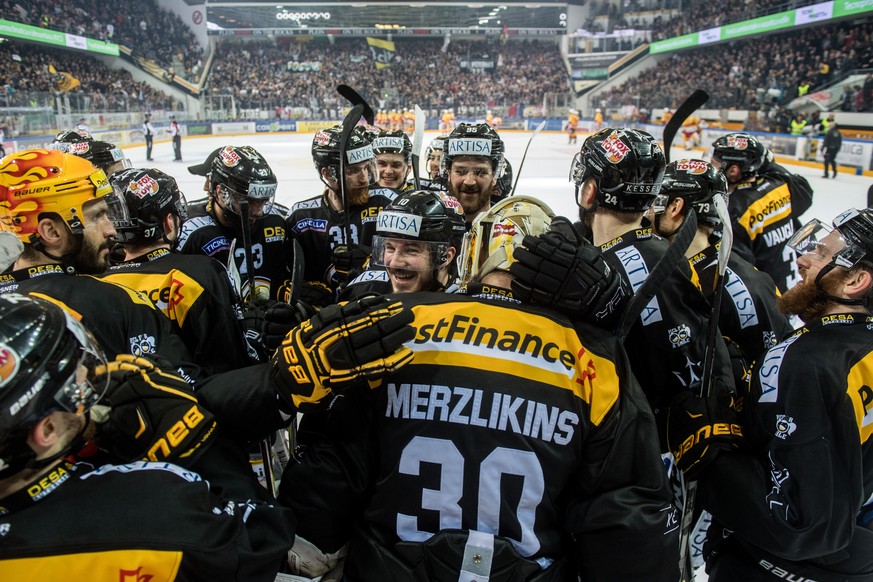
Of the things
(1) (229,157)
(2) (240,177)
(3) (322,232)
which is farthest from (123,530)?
(3) (322,232)

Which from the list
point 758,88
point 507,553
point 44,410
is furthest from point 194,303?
point 758,88

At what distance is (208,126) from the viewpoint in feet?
87.8

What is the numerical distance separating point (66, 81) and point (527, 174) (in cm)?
2093

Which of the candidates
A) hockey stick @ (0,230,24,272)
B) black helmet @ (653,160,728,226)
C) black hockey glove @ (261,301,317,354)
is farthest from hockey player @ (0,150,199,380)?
black helmet @ (653,160,728,226)

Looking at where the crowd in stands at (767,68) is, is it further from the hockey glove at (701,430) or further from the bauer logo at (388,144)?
the hockey glove at (701,430)

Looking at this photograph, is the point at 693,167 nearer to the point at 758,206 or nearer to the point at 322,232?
the point at 758,206

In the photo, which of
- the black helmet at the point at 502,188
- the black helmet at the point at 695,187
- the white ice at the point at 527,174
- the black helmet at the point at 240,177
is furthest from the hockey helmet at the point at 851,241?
the white ice at the point at 527,174

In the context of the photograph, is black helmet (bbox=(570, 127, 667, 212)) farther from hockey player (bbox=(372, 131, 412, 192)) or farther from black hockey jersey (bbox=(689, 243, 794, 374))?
hockey player (bbox=(372, 131, 412, 192))

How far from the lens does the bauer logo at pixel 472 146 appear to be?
3.62 metres

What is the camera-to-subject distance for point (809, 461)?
5.32ft

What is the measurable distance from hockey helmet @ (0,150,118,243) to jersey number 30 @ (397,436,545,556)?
154 centimetres

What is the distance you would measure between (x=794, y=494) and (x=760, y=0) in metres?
31.2

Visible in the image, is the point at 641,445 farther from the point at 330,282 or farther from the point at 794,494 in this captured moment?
the point at 330,282

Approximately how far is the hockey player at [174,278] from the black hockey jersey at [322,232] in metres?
1.18
